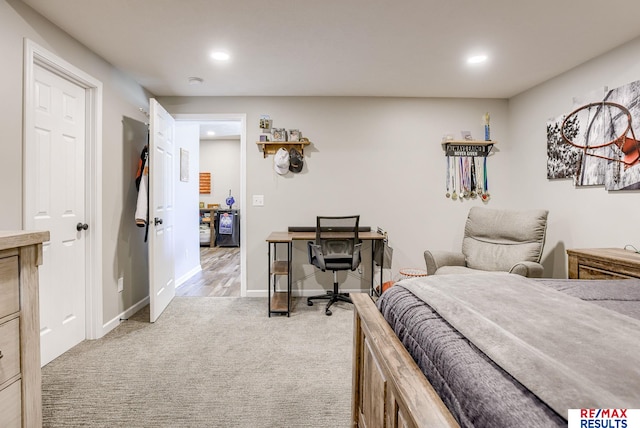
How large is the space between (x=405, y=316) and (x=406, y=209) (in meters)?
2.75

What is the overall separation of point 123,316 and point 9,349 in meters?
1.96

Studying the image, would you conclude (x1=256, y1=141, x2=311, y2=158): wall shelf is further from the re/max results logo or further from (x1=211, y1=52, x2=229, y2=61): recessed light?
the re/max results logo

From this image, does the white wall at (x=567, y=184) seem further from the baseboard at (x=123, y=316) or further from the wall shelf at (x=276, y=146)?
the baseboard at (x=123, y=316)

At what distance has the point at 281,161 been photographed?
3.54 m

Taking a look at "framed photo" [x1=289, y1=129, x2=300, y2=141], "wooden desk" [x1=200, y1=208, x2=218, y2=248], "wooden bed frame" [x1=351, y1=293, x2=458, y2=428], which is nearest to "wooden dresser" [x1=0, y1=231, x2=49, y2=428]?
"wooden bed frame" [x1=351, y1=293, x2=458, y2=428]

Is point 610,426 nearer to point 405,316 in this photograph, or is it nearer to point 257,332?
point 405,316

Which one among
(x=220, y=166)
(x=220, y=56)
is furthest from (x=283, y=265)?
(x=220, y=166)

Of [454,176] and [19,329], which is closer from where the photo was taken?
[19,329]

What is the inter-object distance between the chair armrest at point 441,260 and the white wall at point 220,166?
210 inches

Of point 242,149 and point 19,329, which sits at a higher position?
point 242,149

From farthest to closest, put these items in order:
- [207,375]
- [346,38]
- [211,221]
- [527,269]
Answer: [211,221]
[527,269]
[346,38]
[207,375]

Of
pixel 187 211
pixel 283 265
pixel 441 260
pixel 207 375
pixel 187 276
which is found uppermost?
pixel 187 211

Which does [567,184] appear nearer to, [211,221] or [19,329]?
[19,329]

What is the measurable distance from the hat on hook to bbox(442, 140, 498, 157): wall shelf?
185cm
